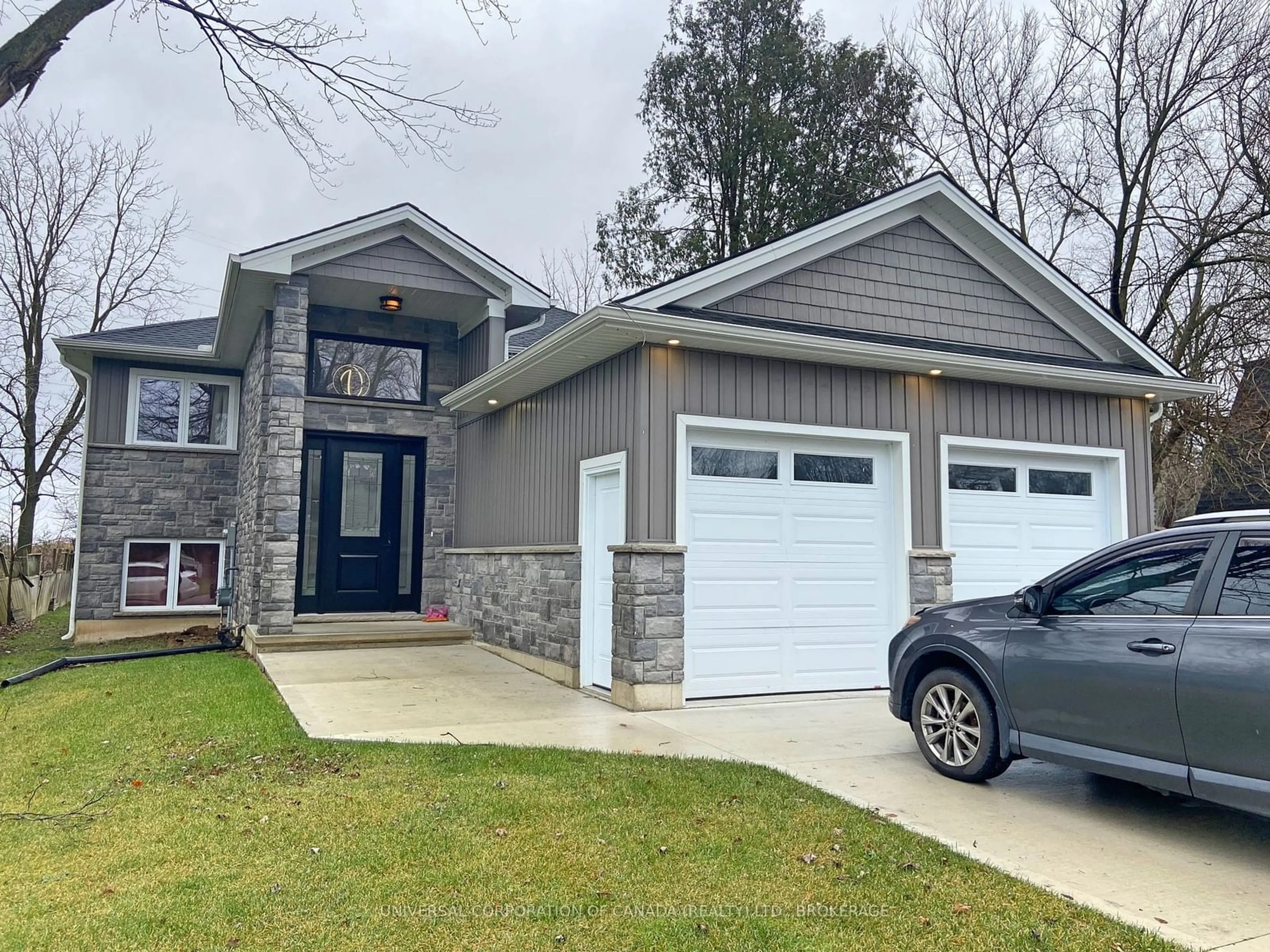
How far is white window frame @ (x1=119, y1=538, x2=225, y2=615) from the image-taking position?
13.2 meters

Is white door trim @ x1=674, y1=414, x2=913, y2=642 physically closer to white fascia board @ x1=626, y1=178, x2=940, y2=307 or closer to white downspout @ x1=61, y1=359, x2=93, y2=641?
white fascia board @ x1=626, y1=178, x2=940, y2=307

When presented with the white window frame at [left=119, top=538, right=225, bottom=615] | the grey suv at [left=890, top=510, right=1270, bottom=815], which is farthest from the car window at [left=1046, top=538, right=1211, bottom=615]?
the white window frame at [left=119, top=538, right=225, bottom=615]

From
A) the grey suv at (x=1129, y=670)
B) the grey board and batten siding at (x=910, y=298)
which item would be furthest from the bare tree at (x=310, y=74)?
the grey suv at (x=1129, y=670)

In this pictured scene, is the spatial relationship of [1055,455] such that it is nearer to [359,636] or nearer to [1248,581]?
[1248,581]

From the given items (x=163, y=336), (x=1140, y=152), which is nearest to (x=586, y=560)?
(x=163, y=336)

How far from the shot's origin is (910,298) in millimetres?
8953

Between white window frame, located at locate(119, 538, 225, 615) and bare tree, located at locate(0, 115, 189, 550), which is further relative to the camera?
bare tree, located at locate(0, 115, 189, 550)

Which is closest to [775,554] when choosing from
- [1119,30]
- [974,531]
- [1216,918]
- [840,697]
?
[840,697]

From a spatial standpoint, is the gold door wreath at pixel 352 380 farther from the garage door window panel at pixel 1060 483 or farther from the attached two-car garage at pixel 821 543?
the garage door window panel at pixel 1060 483

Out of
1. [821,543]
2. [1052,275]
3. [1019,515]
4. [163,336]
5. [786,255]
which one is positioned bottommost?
[821,543]

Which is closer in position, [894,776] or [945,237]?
[894,776]

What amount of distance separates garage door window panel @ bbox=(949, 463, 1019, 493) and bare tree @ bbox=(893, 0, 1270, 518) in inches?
261

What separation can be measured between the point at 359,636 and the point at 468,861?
6970 millimetres

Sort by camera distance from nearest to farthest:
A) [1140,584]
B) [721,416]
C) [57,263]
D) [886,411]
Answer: [1140,584] → [721,416] → [886,411] → [57,263]
